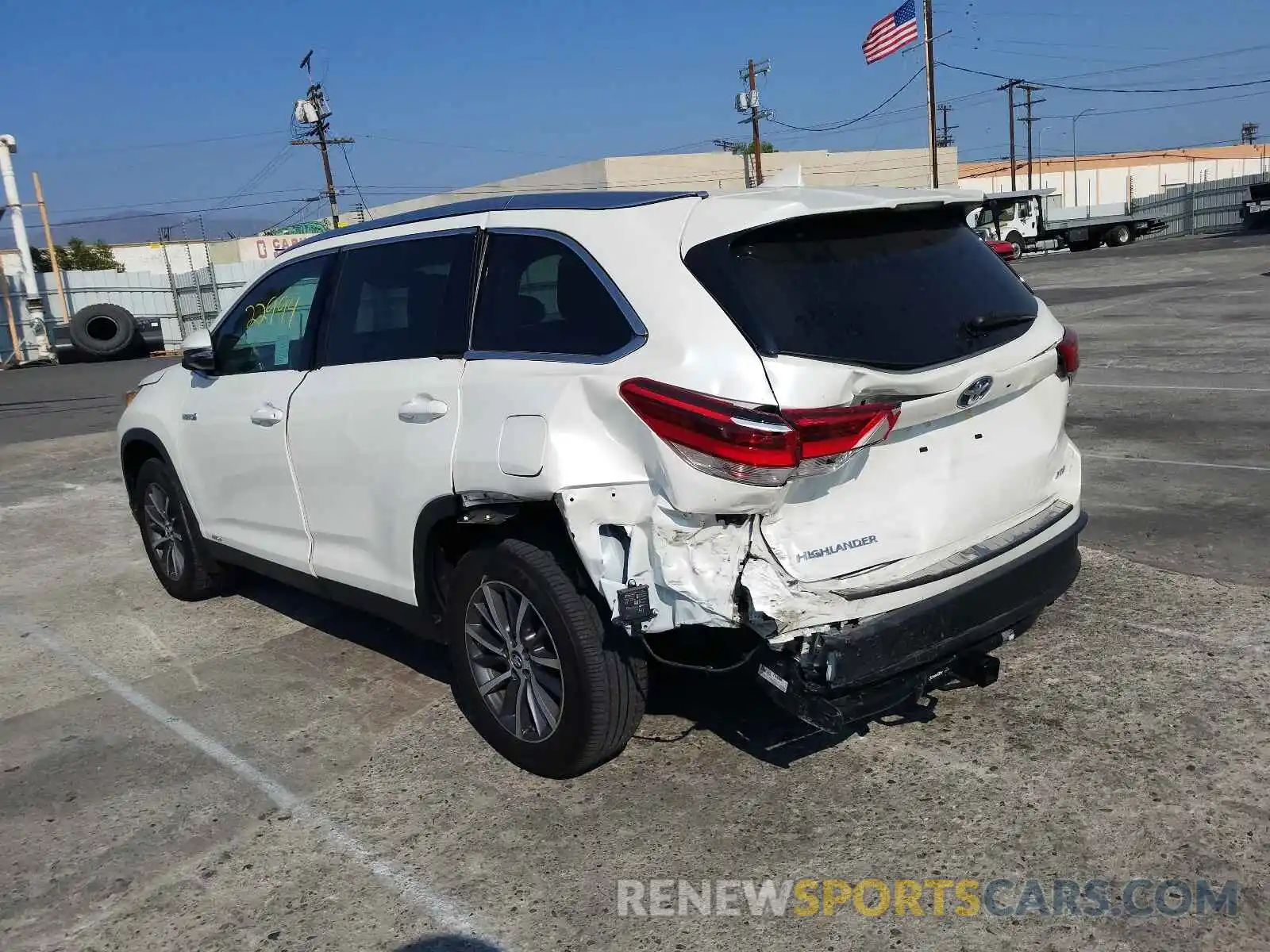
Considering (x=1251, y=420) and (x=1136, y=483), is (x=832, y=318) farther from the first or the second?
(x=1251, y=420)

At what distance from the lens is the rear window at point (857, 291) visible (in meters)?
3.12

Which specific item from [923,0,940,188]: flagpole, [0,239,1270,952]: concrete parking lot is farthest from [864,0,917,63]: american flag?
[0,239,1270,952]: concrete parking lot

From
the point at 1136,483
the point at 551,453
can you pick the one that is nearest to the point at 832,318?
the point at 551,453

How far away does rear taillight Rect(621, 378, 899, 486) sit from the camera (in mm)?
2926

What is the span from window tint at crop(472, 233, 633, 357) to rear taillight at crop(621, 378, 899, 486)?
1.26ft

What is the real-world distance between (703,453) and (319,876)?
5.56 feet

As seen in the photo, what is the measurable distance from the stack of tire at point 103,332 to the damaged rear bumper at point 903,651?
89.2 ft

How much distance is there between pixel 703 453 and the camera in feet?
9.81

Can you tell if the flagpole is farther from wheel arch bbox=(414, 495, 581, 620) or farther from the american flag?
wheel arch bbox=(414, 495, 581, 620)

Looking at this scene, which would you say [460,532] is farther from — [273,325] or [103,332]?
[103,332]

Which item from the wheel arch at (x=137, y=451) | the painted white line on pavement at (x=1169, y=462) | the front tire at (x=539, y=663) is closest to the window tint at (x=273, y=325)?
the wheel arch at (x=137, y=451)

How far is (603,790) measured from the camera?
356 centimetres

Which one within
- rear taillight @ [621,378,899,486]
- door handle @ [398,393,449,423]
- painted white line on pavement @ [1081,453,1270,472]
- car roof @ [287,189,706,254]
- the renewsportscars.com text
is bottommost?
painted white line on pavement @ [1081,453,1270,472]

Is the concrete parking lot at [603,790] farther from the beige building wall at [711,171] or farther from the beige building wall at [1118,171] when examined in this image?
the beige building wall at [1118,171]
